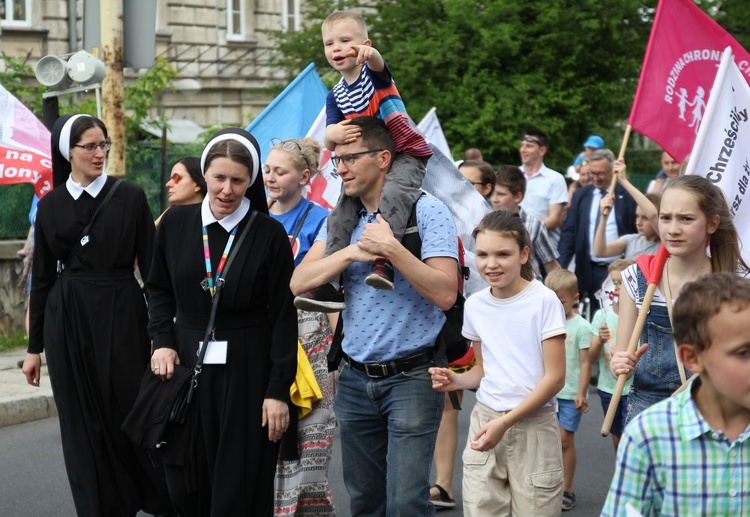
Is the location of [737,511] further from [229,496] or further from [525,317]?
[229,496]

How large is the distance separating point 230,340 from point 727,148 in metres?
2.40

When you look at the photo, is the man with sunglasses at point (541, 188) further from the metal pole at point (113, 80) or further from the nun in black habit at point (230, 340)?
the nun in black habit at point (230, 340)

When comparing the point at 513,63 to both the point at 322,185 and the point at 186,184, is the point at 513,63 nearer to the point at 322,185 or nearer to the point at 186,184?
the point at 322,185

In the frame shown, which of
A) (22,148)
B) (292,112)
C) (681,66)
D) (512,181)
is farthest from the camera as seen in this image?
(22,148)

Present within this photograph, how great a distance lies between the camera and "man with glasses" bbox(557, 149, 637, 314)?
10797mm

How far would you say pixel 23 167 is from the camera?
30.7 feet

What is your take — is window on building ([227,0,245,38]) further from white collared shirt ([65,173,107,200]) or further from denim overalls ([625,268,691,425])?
denim overalls ([625,268,691,425])

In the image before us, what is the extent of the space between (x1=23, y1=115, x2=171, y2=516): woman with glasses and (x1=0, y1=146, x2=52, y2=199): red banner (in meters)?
3.18

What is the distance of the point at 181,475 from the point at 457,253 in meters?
1.42

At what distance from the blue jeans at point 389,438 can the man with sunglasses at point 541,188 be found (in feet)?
22.4

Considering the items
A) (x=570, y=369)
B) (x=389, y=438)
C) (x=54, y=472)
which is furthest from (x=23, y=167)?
(x=389, y=438)

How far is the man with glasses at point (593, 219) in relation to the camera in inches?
425

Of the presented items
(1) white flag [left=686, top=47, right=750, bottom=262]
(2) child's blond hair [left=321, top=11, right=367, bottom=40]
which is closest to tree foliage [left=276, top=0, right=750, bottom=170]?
(2) child's blond hair [left=321, top=11, right=367, bottom=40]

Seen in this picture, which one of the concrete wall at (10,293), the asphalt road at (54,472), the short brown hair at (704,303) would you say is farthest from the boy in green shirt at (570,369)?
the concrete wall at (10,293)
